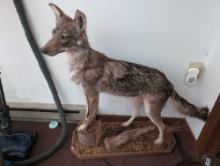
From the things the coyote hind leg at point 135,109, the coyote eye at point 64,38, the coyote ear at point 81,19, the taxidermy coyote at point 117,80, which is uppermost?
the coyote ear at point 81,19

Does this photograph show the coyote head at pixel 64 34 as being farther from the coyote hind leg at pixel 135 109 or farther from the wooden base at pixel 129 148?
the wooden base at pixel 129 148

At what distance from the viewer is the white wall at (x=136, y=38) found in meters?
1.37

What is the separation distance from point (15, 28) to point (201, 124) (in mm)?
1310

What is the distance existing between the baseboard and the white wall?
119 mm

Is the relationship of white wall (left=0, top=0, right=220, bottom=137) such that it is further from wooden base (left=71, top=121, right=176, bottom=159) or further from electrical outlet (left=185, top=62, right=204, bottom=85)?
wooden base (left=71, top=121, right=176, bottom=159)

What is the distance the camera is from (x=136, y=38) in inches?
58.3

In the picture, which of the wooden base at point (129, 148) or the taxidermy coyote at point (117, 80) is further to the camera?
the wooden base at point (129, 148)

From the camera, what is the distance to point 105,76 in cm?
138

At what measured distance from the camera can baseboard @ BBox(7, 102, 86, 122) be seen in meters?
1.77

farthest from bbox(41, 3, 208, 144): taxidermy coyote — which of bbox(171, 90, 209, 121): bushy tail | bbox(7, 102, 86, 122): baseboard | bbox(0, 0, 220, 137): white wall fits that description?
bbox(7, 102, 86, 122): baseboard

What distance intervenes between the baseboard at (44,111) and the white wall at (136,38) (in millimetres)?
119

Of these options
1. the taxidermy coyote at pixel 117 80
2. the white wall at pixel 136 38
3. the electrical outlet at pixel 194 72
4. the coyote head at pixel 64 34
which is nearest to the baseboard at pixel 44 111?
the white wall at pixel 136 38

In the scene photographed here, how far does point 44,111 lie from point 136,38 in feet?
2.78

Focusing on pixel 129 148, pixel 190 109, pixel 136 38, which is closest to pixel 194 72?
pixel 190 109
